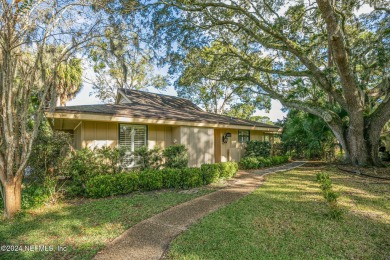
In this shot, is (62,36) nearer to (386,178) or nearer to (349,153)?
(386,178)

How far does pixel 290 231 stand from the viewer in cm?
423

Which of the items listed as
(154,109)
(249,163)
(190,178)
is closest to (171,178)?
(190,178)

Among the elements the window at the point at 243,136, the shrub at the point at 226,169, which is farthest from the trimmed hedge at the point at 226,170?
the window at the point at 243,136

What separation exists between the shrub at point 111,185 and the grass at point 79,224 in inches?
13.3

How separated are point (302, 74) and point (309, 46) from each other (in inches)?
87.8

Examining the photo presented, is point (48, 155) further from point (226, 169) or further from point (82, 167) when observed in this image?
point (226, 169)

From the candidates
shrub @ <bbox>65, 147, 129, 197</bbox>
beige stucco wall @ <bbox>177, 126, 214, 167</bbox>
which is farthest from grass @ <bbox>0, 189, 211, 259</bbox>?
beige stucco wall @ <bbox>177, 126, 214, 167</bbox>

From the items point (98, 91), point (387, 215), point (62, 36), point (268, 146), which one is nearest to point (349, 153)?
point (268, 146)

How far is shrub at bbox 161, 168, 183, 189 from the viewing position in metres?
7.89

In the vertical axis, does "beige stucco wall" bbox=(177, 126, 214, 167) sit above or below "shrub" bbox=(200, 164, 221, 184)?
above

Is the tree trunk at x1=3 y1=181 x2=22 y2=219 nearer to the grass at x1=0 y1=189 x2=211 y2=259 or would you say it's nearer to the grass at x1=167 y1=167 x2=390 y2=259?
the grass at x1=0 y1=189 x2=211 y2=259

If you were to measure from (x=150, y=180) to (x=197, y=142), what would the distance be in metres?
4.23

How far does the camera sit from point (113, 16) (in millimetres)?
7559

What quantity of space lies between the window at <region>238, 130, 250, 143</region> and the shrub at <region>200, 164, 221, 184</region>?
6.74m
